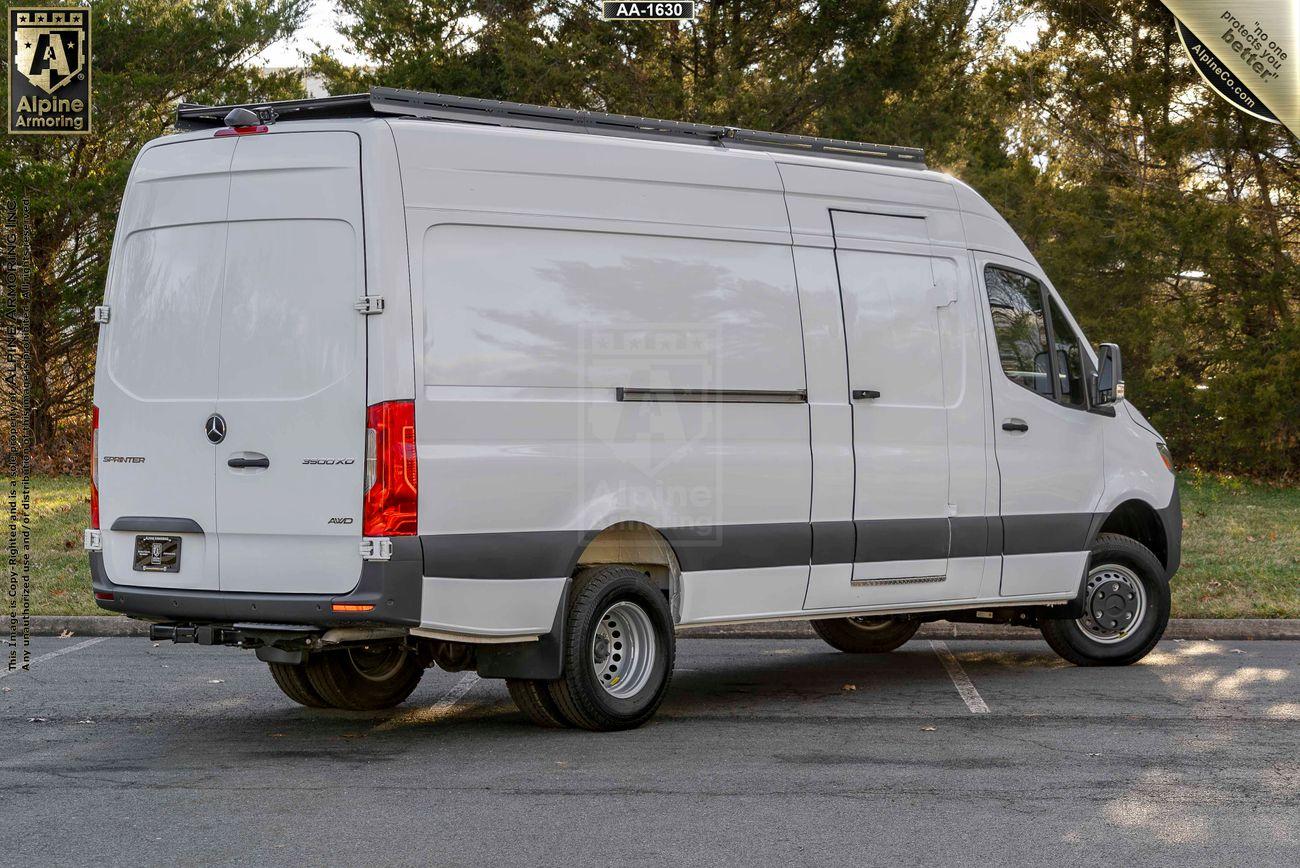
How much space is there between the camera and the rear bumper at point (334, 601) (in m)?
7.02

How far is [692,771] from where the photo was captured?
7.02 meters

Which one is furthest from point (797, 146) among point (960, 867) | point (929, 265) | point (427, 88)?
point (427, 88)

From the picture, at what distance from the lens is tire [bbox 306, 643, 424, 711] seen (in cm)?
851

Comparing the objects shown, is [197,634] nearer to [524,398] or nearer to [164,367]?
[164,367]

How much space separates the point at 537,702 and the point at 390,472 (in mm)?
1535

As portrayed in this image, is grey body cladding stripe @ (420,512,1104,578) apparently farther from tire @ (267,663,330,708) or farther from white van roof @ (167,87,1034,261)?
tire @ (267,663,330,708)

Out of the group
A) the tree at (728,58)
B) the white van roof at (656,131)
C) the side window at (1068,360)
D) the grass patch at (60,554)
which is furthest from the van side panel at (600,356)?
the tree at (728,58)

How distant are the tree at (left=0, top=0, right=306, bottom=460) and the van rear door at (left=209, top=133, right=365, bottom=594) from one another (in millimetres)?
21158

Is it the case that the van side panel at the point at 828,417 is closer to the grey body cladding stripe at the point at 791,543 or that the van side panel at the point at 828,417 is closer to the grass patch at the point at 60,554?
the grey body cladding stripe at the point at 791,543

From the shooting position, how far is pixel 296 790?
21.8 ft

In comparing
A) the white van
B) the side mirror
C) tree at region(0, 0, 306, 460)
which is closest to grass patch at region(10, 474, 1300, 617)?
the side mirror

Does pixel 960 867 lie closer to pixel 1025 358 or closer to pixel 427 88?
pixel 1025 358

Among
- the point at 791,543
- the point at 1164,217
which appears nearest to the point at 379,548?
the point at 791,543

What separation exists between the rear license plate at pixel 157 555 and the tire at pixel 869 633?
4.61 m
